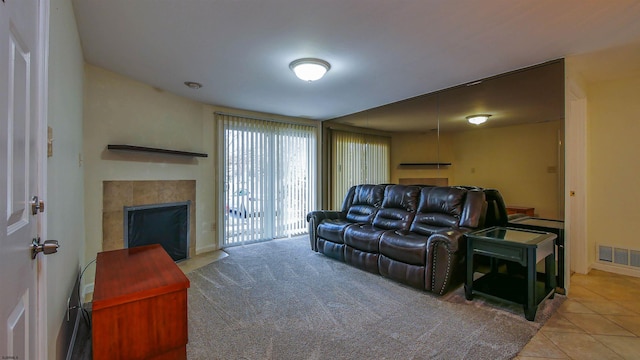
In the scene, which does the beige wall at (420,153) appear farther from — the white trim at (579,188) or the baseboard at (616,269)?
the baseboard at (616,269)

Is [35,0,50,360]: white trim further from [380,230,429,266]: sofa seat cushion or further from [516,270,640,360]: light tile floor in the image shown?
[380,230,429,266]: sofa seat cushion

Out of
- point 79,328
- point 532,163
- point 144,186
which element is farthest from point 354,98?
point 79,328

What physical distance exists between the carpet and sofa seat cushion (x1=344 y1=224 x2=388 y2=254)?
321 mm

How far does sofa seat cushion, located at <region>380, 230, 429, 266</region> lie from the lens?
2.79 metres

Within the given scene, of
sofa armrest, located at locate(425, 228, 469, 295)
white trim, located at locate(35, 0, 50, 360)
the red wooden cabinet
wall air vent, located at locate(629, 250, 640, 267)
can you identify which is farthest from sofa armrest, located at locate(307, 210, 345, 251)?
wall air vent, located at locate(629, 250, 640, 267)

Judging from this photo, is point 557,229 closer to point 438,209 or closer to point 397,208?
point 438,209

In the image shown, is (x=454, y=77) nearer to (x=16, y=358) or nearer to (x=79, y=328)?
(x=16, y=358)

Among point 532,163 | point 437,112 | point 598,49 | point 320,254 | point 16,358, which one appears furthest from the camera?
point 320,254

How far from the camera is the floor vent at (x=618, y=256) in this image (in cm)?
319

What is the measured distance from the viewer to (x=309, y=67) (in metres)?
2.76

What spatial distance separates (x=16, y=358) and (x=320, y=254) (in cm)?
350

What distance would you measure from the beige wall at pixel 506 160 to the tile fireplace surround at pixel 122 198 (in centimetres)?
346

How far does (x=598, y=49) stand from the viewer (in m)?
2.55

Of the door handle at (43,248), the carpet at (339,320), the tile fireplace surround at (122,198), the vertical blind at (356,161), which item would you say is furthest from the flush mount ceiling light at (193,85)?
the door handle at (43,248)
